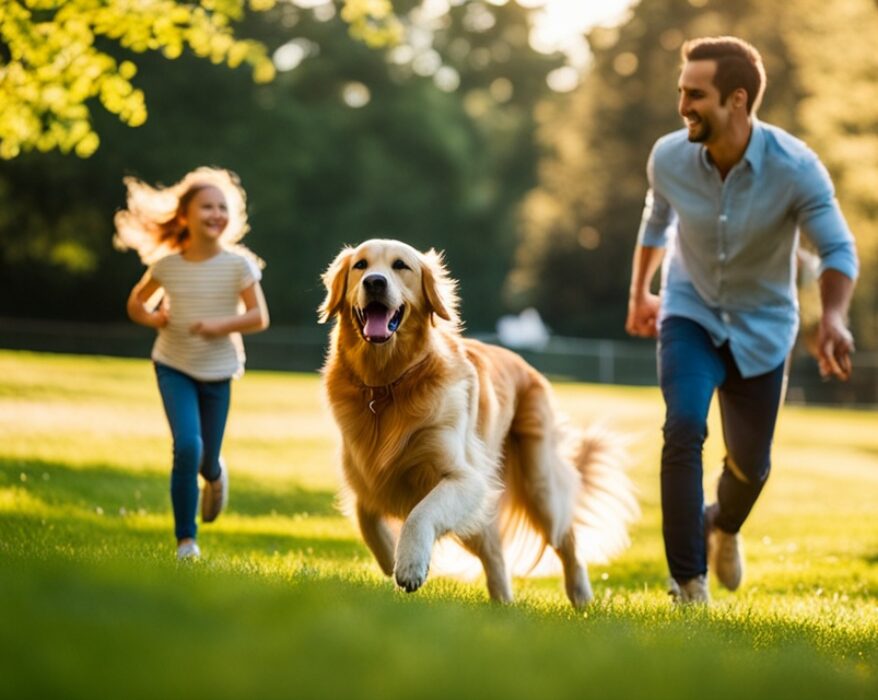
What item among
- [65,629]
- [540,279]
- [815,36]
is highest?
[815,36]

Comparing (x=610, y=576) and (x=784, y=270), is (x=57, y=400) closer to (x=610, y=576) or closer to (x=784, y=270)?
(x=610, y=576)

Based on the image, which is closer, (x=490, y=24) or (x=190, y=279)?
(x=190, y=279)

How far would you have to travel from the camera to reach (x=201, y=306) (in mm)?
7262

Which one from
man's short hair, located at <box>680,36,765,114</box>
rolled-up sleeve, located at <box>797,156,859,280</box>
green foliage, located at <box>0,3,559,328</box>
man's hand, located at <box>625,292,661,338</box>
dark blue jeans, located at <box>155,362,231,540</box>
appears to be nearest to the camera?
rolled-up sleeve, located at <box>797,156,859,280</box>

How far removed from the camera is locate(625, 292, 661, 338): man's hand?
689 centimetres

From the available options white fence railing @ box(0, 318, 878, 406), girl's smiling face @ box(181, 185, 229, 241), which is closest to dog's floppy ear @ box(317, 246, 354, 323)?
girl's smiling face @ box(181, 185, 229, 241)

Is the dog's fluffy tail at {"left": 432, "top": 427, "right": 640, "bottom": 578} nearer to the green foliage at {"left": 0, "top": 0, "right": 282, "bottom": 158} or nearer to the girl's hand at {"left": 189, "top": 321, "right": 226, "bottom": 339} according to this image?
the girl's hand at {"left": 189, "top": 321, "right": 226, "bottom": 339}

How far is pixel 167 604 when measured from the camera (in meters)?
3.38

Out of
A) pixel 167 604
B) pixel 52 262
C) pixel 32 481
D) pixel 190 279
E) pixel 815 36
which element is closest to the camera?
pixel 167 604

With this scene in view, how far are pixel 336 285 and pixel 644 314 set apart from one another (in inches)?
71.0

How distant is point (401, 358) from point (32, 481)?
477 centimetres

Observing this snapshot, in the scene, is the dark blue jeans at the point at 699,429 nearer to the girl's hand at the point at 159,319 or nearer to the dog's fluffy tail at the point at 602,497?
the dog's fluffy tail at the point at 602,497

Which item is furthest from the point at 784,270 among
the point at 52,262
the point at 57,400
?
the point at 52,262

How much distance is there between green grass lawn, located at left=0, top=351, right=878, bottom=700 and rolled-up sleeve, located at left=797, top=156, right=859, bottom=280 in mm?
1599
